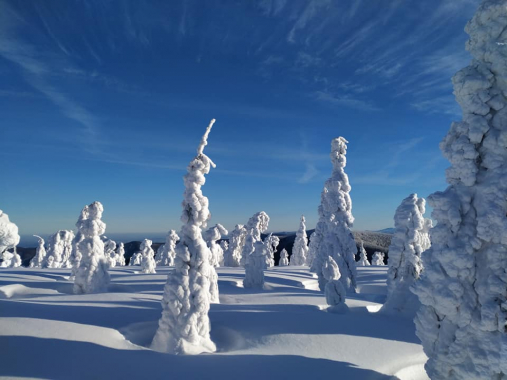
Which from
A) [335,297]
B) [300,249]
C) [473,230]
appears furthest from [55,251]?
[473,230]

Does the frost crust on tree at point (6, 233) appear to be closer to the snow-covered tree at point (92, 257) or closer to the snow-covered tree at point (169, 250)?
the snow-covered tree at point (92, 257)

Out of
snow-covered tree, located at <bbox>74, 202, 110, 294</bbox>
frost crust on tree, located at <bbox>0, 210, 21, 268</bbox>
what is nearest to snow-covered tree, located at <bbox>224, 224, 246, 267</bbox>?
snow-covered tree, located at <bbox>74, 202, 110, 294</bbox>

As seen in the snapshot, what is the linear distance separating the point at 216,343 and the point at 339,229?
54.2 feet

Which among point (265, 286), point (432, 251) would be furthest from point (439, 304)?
point (265, 286)

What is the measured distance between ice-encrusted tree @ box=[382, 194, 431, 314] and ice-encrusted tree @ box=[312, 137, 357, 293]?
21.8ft

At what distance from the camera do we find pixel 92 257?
62.2ft

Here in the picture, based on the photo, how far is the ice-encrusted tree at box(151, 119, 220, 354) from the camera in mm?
9930

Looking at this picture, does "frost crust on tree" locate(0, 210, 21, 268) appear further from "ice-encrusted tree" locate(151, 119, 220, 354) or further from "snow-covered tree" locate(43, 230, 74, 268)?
"snow-covered tree" locate(43, 230, 74, 268)

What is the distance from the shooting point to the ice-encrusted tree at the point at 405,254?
1707cm

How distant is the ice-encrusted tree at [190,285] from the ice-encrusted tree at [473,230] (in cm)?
635

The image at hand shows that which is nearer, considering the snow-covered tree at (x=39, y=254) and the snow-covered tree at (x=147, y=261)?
the snow-covered tree at (x=147, y=261)

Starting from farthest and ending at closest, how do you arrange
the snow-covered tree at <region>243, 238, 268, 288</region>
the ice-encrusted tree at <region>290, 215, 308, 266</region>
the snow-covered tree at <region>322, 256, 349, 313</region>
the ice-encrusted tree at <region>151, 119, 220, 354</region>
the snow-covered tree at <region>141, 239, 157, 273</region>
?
1. the ice-encrusted tree at <region>290, 215, 308, 266</region>
2. the snow-covered tree at <region>141, 239, 157, 273</region>
3. the snow-covered tree at <region>243, 238, 268, 288</region>
4. the snow-covered tree at <region>322, 256, 349, 313</region>
5. the ice-encrusted tree at <region>151, 119, 220, 354</region>

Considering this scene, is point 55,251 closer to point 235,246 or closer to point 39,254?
point 39,254

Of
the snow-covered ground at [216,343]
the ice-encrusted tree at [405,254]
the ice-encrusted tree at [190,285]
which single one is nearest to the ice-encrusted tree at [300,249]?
the ice-encrusted tree at [405,254]
